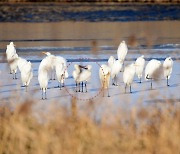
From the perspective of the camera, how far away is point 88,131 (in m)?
6.36

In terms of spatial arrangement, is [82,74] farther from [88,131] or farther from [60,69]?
[88,131]

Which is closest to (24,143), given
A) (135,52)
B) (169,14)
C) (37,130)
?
(37,130)

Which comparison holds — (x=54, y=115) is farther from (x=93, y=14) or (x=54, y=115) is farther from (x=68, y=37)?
(x=93, y=14)

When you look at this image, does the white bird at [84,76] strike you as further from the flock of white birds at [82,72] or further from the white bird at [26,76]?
the white bird at [26,76]

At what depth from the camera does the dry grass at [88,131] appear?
19.7 feet

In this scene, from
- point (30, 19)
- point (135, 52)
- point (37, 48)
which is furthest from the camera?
point (30, 19)

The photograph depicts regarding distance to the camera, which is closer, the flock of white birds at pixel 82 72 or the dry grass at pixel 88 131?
the dry grass at pixel 88 131

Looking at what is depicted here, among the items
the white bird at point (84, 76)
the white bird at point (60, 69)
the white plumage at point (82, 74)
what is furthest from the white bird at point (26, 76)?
the white bird at point (84, 76)

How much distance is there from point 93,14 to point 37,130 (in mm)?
27015

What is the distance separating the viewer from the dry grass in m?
6.01

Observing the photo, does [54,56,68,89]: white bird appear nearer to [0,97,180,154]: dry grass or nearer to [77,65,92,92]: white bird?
[77,65,92,92]: white bird

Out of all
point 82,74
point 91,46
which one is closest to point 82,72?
point 82,74

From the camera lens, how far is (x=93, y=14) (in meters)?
33.3

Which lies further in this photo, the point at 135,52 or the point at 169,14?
the point at 169,14
